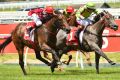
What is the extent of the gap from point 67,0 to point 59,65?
34.4m

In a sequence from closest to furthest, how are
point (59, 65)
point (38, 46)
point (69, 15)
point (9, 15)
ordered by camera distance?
1. point (59, 65)
2. point (38, 46)
3. point (69, 15)
4. point (9, 15)

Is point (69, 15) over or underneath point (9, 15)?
over

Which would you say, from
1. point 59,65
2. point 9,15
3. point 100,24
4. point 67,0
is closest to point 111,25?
point 100,24

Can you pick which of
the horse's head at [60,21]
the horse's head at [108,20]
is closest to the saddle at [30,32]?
the horse's head at [60,21]

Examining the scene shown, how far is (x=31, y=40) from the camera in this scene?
14445mm

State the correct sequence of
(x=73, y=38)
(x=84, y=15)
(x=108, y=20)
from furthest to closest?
(x=73, y=38) < (x=84, y=15) < (x=108, y=20)

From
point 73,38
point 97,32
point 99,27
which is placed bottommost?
point 73,38

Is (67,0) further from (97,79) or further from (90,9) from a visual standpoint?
(97,79)

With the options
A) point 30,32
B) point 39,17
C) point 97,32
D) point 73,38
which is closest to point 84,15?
point 73,38

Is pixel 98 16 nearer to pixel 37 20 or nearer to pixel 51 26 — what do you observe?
pixel 51 26

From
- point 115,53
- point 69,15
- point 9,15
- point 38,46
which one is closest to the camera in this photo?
point 38,46

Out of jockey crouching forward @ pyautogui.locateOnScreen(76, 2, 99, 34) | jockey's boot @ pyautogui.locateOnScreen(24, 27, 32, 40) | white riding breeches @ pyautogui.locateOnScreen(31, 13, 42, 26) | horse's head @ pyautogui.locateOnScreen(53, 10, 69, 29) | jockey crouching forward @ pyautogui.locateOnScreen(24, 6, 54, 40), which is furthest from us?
jockey crouching forward @ pyautogui.locateOnScreen(76, 2, 99, 34)

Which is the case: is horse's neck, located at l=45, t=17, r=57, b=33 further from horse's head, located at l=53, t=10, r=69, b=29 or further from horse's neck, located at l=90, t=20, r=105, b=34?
horse's neck, located at l=90, t=20, r=105, b=34

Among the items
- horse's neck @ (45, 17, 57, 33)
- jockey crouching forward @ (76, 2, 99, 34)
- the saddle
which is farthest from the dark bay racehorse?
the saddle
